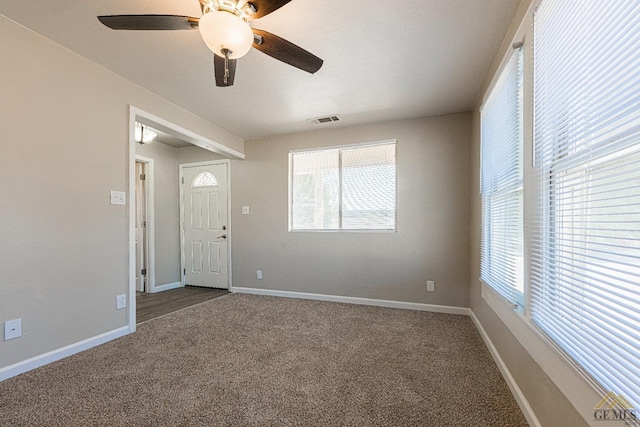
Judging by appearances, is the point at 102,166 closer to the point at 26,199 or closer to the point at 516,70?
the point at 26,199

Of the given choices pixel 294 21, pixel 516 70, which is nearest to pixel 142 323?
pixel 294 21

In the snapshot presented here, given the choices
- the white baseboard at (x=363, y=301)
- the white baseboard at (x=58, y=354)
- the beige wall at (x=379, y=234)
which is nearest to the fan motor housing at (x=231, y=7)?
the beige wall at (x=379, y=234)

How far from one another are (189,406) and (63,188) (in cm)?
200

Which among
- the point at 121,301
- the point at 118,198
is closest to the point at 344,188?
the point at 118,198

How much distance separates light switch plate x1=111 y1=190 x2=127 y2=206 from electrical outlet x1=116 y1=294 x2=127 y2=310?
2.98ft

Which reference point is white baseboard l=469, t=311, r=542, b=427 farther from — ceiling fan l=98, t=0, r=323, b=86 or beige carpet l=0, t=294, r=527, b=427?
ceiling fan l=98, t=0, r=323, b=86

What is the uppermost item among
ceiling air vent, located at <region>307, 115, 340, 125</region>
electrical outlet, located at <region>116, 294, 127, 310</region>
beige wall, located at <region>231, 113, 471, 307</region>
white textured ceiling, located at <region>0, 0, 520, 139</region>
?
white textured ceiling, located at <region>0, 0, 520, 139</region>

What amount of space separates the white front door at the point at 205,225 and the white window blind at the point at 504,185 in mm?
3767

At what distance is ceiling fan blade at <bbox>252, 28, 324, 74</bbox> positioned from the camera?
5.32 feet

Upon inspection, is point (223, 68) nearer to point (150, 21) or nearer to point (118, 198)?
point (150, 21)

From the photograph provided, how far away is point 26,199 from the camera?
80.7 inches

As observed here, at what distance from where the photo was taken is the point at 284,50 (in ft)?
5.65

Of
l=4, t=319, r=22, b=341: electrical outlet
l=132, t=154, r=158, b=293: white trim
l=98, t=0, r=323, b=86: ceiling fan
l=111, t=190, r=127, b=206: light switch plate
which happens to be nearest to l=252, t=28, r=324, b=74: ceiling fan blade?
l=98, t=0, r=323, b=86: ceiling fan

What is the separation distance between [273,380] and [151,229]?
366 cm
